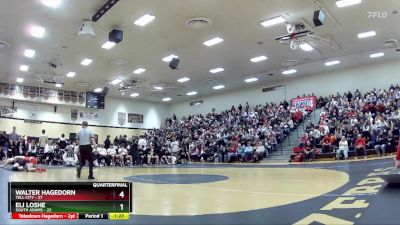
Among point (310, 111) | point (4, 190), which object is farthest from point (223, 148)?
point (4, 190)

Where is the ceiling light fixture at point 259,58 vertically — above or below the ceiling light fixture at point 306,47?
below

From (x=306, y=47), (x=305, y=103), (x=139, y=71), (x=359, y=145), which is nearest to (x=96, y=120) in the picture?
(x=139, y=71)

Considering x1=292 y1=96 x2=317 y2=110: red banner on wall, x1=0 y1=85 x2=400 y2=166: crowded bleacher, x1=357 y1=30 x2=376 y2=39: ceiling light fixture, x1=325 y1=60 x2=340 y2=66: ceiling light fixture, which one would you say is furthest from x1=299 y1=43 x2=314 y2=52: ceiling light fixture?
x1=292 y1=96 x2=317 y2=110: red banner on wall

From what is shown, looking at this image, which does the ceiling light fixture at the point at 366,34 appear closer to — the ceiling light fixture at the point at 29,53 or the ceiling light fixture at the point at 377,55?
the ceiling light fixture at the point at 377,55

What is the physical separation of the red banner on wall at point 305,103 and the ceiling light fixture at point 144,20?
13.6 metres

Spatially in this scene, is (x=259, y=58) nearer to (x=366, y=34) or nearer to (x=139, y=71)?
(x=366, y=34)

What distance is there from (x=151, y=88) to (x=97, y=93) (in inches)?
188

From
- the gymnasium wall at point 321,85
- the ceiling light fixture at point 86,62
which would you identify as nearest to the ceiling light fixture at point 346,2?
the gymnasium wall at point 321,85

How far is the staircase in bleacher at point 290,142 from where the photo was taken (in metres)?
16.6

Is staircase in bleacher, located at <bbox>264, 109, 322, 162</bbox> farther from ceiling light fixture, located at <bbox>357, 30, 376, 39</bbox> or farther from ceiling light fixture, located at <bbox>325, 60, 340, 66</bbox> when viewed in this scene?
ceiling light fixture, located at <bbox>357, 30, 376, 39</bbox>

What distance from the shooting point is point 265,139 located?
58.7ft
